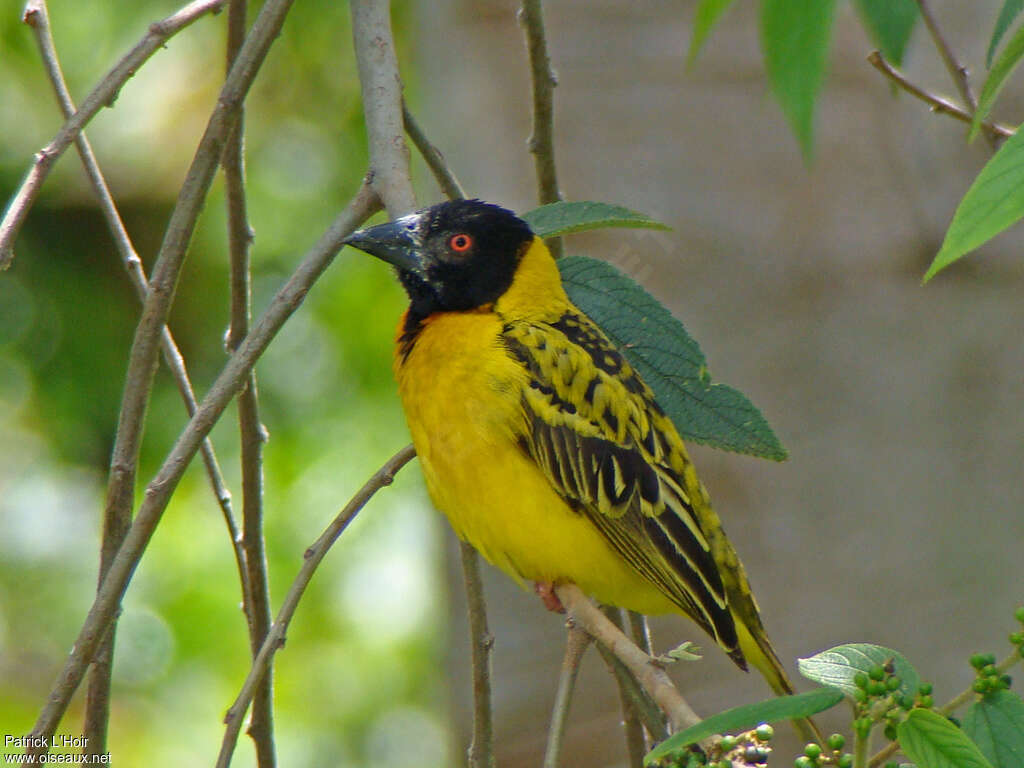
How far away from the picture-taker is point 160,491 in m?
1.88

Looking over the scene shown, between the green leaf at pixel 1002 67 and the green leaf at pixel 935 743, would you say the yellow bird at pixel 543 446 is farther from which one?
the green leaf at pixel 935 743

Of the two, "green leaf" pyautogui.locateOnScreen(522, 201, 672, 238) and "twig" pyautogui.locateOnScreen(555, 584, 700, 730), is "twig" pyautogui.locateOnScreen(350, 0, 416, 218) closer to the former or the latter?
"green leaf" pyautogui.locateOnScreen(522, 201, 672, 238)

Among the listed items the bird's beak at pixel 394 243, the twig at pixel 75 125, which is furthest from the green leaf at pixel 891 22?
the twig at pixel 75 125

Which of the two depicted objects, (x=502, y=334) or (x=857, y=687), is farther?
(x=502, y=334)

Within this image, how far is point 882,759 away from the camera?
1460mm

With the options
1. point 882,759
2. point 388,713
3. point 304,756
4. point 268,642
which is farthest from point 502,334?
point 388,713

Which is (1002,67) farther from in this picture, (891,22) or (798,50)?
(891,22)

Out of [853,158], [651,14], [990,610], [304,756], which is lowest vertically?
[990,610]

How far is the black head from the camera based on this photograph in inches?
118

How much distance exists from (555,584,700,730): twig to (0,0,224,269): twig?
110 centimetres

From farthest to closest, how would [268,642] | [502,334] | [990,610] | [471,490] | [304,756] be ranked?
[304,756], [990,610], [502,334], [471,490], [268,642]

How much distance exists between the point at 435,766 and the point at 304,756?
3.63 ft

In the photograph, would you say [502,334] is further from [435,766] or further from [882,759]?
[435,766]

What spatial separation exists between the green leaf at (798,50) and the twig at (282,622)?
39.4 inches
